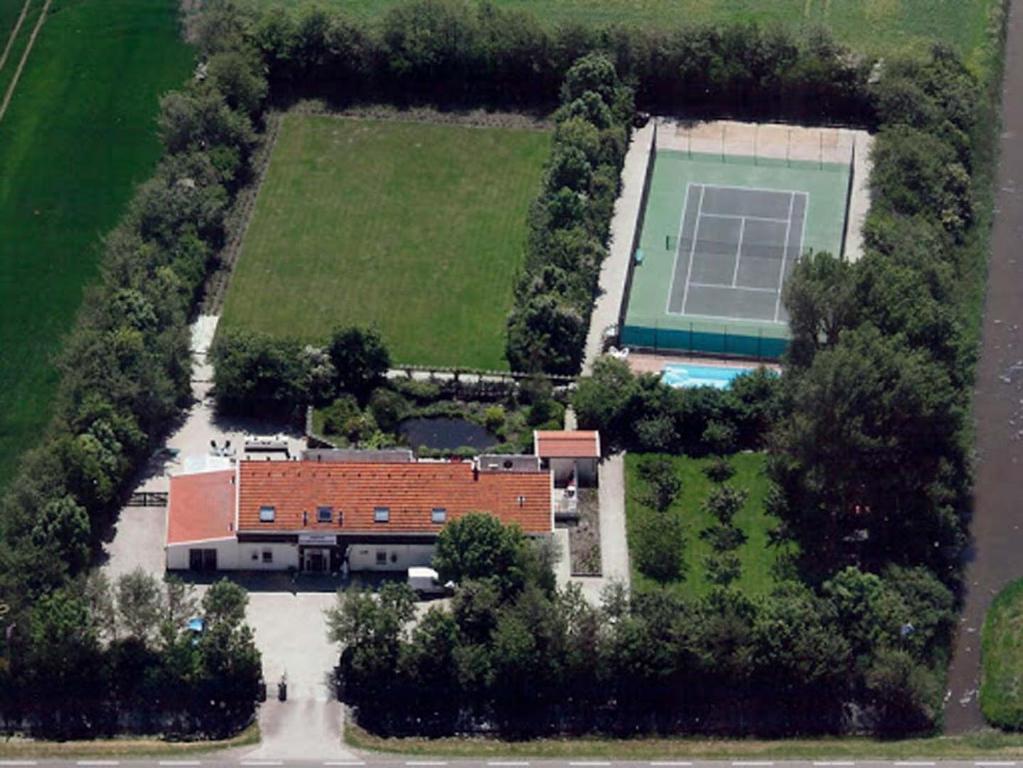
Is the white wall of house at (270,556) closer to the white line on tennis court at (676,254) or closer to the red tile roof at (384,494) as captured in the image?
the red tile roof at (384,494)

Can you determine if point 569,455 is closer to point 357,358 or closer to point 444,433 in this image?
point 444,433

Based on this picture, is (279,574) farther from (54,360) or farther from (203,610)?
(54,360)

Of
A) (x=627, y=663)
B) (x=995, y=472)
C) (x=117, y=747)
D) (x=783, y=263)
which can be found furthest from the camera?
(x=783, y=263)

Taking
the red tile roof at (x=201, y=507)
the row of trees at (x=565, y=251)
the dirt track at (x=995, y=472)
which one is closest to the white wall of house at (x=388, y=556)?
the red tile roof at (x=201, y=507)

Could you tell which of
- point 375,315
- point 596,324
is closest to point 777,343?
point 596,324

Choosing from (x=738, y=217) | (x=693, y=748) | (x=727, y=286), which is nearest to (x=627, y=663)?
(x=693, y=748)

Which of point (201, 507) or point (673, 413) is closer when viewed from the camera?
point (201, 507)
